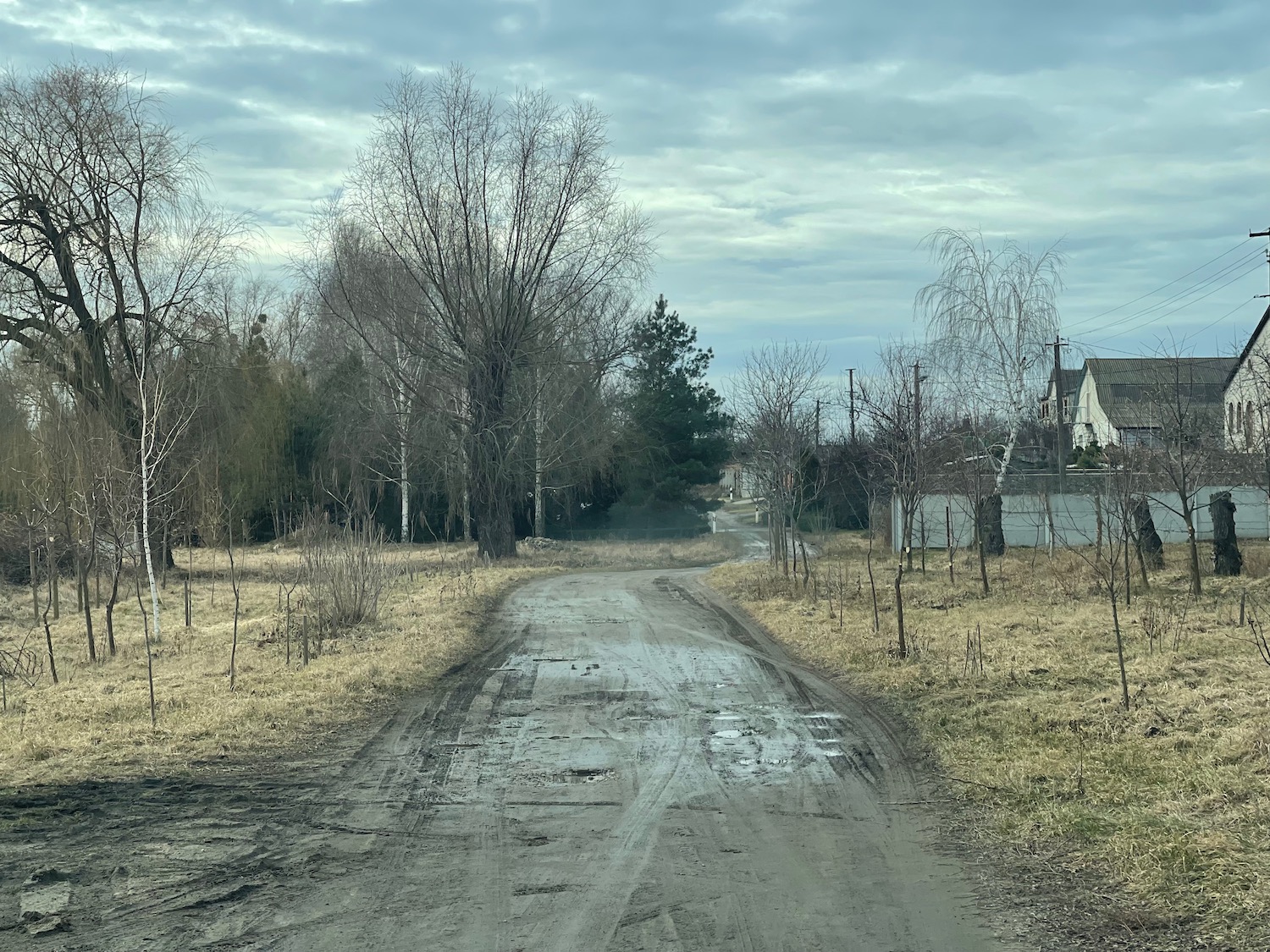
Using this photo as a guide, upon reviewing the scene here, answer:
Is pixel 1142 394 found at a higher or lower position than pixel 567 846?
higher

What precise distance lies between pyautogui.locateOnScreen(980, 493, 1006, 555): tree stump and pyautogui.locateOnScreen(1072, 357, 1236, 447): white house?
342cm

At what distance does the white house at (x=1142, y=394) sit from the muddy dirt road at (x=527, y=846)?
12.8m

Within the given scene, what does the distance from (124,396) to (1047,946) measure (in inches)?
916

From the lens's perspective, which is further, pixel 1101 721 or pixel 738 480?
pixel 738 480

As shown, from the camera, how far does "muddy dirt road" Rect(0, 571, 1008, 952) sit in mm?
4828

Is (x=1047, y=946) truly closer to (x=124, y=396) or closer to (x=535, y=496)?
(x=124, y=396)

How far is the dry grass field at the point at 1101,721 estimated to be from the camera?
551 cm

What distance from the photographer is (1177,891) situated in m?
5.17

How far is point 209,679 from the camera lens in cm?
1189

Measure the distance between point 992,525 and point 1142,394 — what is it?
221 inches

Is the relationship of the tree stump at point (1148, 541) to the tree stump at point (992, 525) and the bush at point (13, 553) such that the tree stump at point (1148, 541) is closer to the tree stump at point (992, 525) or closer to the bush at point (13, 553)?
the tree stump at point (992, 525)

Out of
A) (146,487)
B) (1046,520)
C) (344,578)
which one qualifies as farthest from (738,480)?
(146,487)

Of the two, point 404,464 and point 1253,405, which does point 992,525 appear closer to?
point 1253,405

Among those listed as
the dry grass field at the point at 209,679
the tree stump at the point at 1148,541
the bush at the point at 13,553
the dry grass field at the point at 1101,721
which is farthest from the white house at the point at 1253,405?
the bush at the point at 13,553
